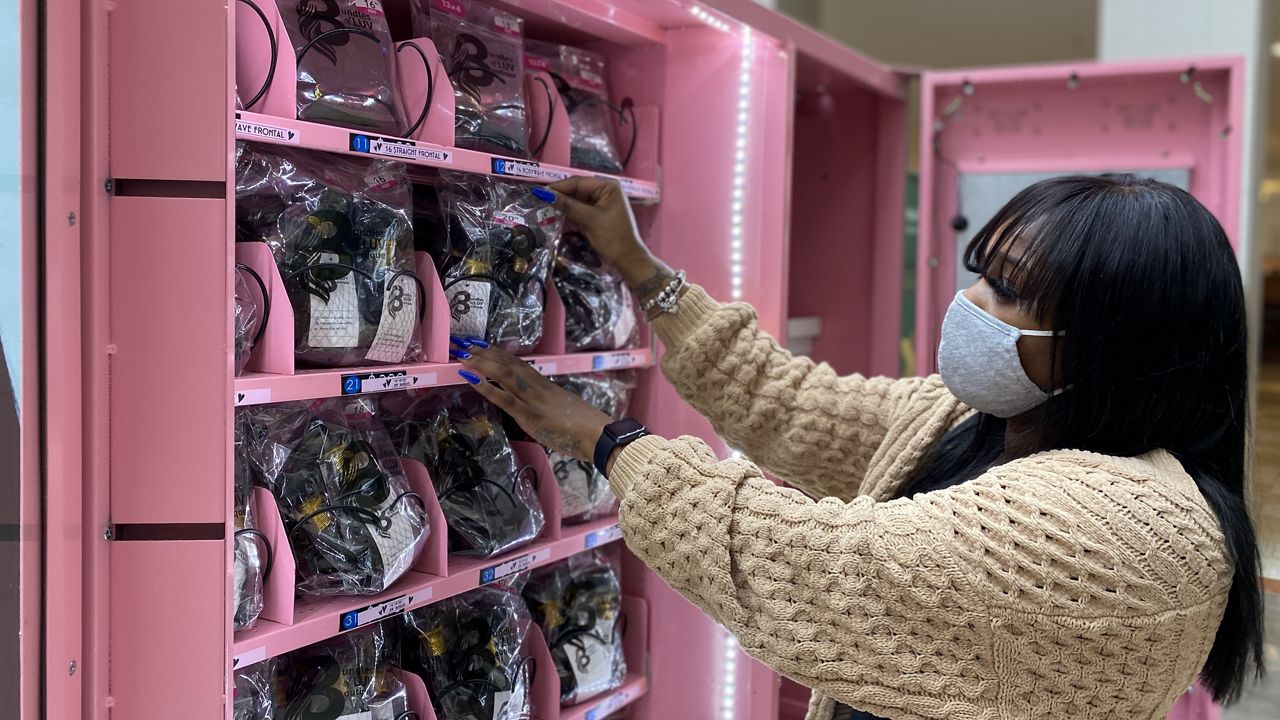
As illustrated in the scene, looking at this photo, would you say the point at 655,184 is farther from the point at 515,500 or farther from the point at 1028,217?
the point at 1028,217

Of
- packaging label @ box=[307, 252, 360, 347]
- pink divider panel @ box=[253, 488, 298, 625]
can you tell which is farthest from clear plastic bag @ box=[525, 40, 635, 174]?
pink divider panel @ box=[253, 488, 298, 625]

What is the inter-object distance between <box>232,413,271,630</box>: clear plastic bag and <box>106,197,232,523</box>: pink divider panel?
0.67ft

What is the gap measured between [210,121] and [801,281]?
2.64m

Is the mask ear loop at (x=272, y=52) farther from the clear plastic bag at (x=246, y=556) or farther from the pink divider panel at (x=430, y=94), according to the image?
the clear plastic bag at (x=246, y=556)

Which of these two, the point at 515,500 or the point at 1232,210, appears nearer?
the point at 515,500

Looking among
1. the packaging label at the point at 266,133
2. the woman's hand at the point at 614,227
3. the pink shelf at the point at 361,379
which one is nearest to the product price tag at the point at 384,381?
the pink shelf at the point at 361,379

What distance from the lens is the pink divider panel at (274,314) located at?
4.99ft

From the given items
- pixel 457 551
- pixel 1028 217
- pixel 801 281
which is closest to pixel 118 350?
pixel 457 551

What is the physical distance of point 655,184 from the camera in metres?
2.35

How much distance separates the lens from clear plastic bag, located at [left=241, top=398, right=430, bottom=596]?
1674 mm

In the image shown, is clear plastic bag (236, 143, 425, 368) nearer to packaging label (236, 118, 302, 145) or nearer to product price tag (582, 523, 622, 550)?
packaging label (236, 118, 302, 145)

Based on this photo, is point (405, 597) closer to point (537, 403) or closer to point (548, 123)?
point (537, 403)

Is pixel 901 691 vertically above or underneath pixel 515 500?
underneath

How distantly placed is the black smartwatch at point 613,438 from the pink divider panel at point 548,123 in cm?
80
